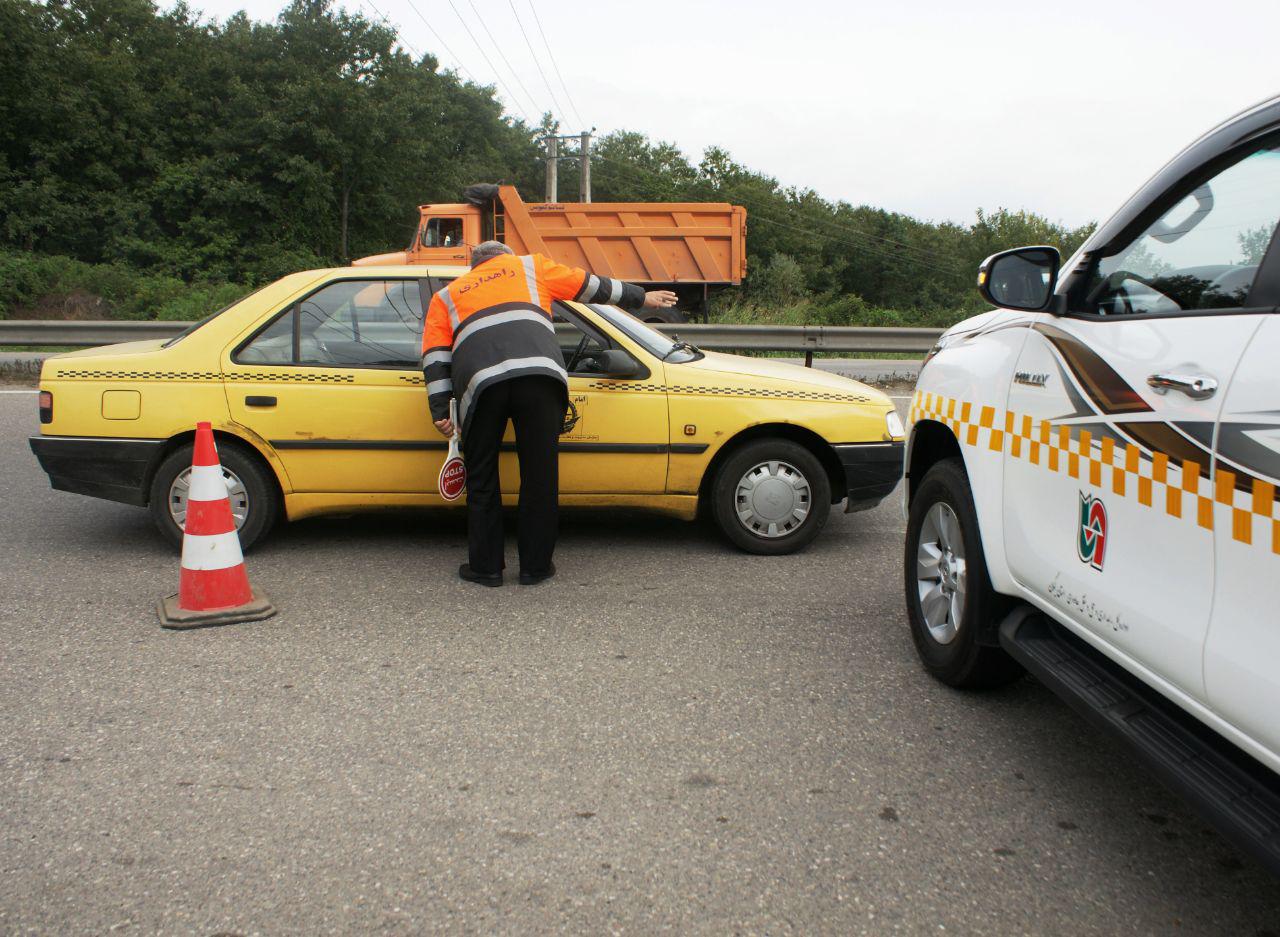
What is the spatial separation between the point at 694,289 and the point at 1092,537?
61.0 feet

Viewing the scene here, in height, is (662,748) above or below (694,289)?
below

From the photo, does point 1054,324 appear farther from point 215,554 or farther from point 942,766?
point 215,554

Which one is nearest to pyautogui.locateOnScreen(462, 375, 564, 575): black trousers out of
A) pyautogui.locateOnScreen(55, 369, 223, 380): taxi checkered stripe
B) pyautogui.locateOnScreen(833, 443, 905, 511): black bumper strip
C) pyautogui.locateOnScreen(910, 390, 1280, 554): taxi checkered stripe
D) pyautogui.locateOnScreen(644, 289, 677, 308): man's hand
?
pyautogui.locateOnScreen(644, 289, 677, 308): man's hand

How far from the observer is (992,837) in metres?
2.84

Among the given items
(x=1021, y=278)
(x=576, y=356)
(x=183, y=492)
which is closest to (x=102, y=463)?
(x=183, y=492)

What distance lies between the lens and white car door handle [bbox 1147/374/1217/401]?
228cm

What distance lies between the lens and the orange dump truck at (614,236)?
19609 mm

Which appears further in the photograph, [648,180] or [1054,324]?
[648,180]

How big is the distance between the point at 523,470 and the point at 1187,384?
3.28m

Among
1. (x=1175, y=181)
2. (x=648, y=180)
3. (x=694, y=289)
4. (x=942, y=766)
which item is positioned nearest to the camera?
(x=1175, y=181)

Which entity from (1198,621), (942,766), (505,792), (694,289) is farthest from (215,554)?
(694,289)

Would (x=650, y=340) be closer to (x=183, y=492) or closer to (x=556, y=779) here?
(x=183, y=492)

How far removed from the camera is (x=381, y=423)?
17.9 ft

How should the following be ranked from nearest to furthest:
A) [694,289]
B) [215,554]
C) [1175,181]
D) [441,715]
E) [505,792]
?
1. [1175,181]
2. [505,792]
3. [441,715]
4. [215,554]
5. [694,289]
